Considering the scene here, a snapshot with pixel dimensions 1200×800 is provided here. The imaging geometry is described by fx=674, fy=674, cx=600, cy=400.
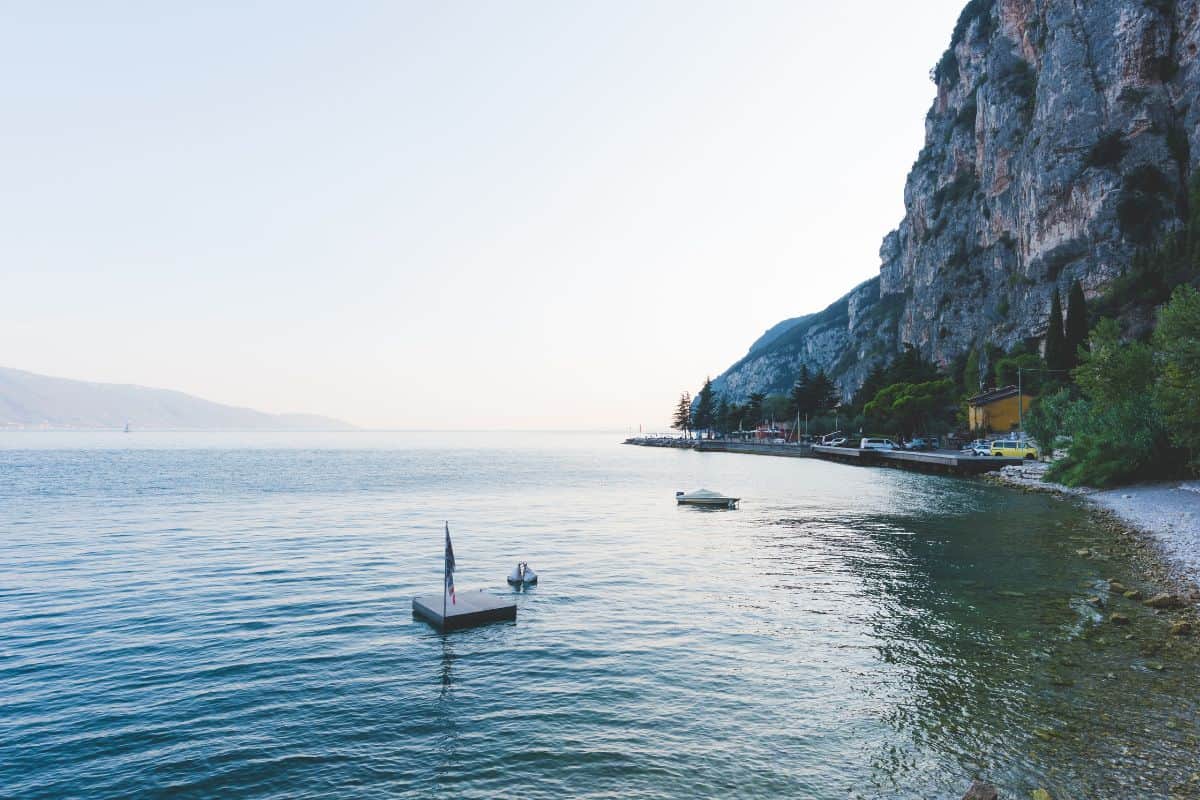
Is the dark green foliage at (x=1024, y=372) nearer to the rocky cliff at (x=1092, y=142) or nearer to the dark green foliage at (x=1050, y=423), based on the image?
the rocky cliff at (x=1092, y=142)

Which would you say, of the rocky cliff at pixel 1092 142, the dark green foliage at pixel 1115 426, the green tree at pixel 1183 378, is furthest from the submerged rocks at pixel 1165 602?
the rocky cliff at pixel 1092 142

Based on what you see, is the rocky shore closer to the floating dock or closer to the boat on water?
the floating dock

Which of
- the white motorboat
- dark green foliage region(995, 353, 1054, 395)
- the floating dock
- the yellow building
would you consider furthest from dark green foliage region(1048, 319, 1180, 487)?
the white motorboat

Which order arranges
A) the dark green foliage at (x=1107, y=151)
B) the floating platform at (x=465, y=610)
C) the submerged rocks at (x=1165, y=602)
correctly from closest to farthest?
the floating platform at (x=465, y=610) → the submerged rocks at (x=1165, y=602) → the dark green foliage at (x=1107, y=151)

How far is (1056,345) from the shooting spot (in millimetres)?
129375

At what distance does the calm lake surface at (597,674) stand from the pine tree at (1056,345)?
10341 centimetres

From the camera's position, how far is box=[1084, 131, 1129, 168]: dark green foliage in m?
142

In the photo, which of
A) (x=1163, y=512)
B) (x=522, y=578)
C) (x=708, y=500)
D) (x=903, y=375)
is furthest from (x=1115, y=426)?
(x=903, y=375)

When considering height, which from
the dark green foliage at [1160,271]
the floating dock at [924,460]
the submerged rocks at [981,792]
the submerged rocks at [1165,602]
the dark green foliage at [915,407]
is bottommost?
the submerged rocks at [981,792]

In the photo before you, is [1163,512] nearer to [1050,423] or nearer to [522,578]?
[522,578]

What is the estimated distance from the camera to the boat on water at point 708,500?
64438 mm

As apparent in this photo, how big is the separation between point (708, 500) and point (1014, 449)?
204ft

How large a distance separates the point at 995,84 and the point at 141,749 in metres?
229

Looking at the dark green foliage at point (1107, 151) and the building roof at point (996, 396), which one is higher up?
the dark green foliage at point (1107, 151)
